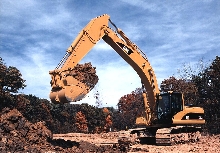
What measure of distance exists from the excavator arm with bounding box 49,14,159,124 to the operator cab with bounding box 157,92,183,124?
1.57ft

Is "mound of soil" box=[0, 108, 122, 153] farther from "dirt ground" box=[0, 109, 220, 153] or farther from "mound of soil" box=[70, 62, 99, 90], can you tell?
"mound of soil" box=[70, 62, 99, 90]

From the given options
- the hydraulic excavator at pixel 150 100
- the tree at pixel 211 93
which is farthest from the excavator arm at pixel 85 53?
the tree at pixel 211 93

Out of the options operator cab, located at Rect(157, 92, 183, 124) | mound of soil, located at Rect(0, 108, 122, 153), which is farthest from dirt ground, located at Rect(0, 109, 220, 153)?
operator cab, located at Rect(157, 92, 183, 124)

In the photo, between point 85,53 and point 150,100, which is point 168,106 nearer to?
point 150,100

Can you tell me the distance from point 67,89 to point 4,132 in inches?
179

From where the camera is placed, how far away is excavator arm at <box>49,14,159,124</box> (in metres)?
10.4

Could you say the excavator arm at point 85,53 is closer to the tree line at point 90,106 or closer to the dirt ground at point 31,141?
the dirt ground at point 31,141

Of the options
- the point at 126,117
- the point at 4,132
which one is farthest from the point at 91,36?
the point at 126,117

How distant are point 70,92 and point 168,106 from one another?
7569 mm

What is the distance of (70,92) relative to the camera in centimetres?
1027

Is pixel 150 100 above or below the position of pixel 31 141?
above

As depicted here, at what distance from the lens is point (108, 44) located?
1450cm

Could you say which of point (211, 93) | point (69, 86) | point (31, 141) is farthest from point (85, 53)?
point (211, 93)

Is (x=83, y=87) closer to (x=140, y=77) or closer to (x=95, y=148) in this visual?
(x=95, y=148)
